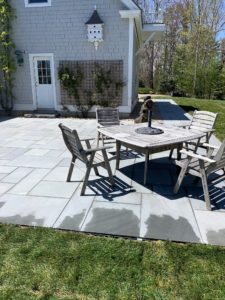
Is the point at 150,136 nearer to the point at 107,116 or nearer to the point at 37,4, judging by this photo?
the point at 107,116

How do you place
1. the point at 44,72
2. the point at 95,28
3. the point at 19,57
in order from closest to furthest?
1. the point at 95,28
2. the point at 19,57
3. the point at 44,72

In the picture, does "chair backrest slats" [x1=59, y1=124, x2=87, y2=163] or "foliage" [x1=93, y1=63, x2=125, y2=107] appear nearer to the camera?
"chair backrest slats" [x1=59, y1=124, x2=87, y2=163]

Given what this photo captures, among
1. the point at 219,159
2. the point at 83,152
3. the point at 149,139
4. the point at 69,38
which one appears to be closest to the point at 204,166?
the point at 219,159

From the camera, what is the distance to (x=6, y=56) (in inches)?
366

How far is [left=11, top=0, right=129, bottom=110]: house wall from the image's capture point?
8.63 meters

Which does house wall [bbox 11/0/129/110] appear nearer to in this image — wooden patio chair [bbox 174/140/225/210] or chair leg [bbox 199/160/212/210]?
wooden patio chair [bbox 174/140/225/210]

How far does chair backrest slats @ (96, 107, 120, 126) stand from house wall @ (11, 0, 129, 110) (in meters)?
4.26

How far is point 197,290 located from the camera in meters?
1.92

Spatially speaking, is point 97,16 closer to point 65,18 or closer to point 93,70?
point 65,18

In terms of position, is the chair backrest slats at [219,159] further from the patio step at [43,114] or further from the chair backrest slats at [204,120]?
the patio step at [43,114]

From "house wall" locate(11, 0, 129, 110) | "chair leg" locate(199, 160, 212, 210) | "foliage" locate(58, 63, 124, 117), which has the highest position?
"house wall" locate(11, 0, 129, 110)

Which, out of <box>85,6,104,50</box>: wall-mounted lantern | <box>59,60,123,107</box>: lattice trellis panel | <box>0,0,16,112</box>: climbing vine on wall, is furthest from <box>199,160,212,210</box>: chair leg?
<box>0,0,16,112</box>: climbing vine on wall

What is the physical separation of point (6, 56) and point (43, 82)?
5.07 feet

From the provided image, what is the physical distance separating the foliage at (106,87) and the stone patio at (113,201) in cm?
487
